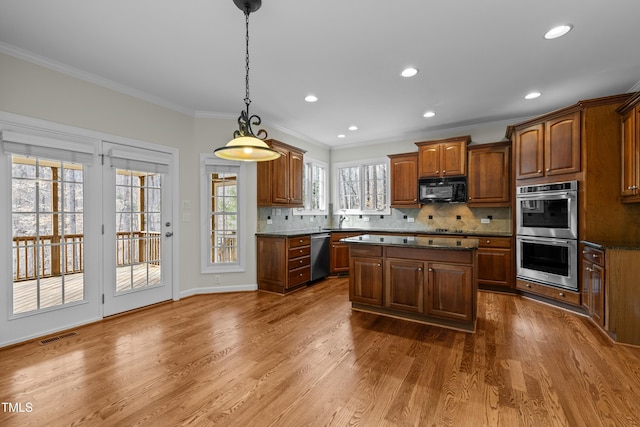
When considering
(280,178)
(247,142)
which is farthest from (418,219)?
(247,142)

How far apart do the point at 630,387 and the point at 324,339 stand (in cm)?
232

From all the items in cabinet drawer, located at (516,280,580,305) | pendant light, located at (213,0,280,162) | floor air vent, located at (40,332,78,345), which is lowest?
floor air vent, located at (40,332,78,345)

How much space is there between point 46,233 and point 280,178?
9.59 ft

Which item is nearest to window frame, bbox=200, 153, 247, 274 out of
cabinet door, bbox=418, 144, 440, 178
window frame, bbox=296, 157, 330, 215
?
window frame, bbox=296, 157, 330, 215

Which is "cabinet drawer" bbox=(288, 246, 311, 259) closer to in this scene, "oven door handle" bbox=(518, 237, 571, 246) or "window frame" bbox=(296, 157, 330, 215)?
"window frame" bbox=(296, 157, 330, 215)

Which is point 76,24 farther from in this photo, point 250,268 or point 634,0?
point 634,0

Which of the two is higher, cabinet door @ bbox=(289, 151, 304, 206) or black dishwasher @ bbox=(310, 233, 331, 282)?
cabinet door @ bbox=(289, 151, 304, 206)

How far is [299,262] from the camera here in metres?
4.77

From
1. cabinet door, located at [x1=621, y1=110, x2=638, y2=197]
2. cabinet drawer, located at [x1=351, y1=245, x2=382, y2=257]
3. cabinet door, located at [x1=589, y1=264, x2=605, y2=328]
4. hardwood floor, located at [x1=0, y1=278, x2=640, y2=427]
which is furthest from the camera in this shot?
cabinet drawer, located at [x1=351, y1=245, x2=382, y2=257]

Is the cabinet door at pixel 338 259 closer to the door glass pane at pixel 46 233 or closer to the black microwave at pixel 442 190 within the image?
the black microwave at pixel 442 190

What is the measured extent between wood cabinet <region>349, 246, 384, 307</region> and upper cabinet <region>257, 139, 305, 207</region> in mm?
1800

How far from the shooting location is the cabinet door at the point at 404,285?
10.5 feet

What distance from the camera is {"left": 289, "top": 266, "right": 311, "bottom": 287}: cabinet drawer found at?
4562 mm

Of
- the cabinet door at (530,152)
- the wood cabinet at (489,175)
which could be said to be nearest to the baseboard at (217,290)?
the wood cabinet at (489,175)
